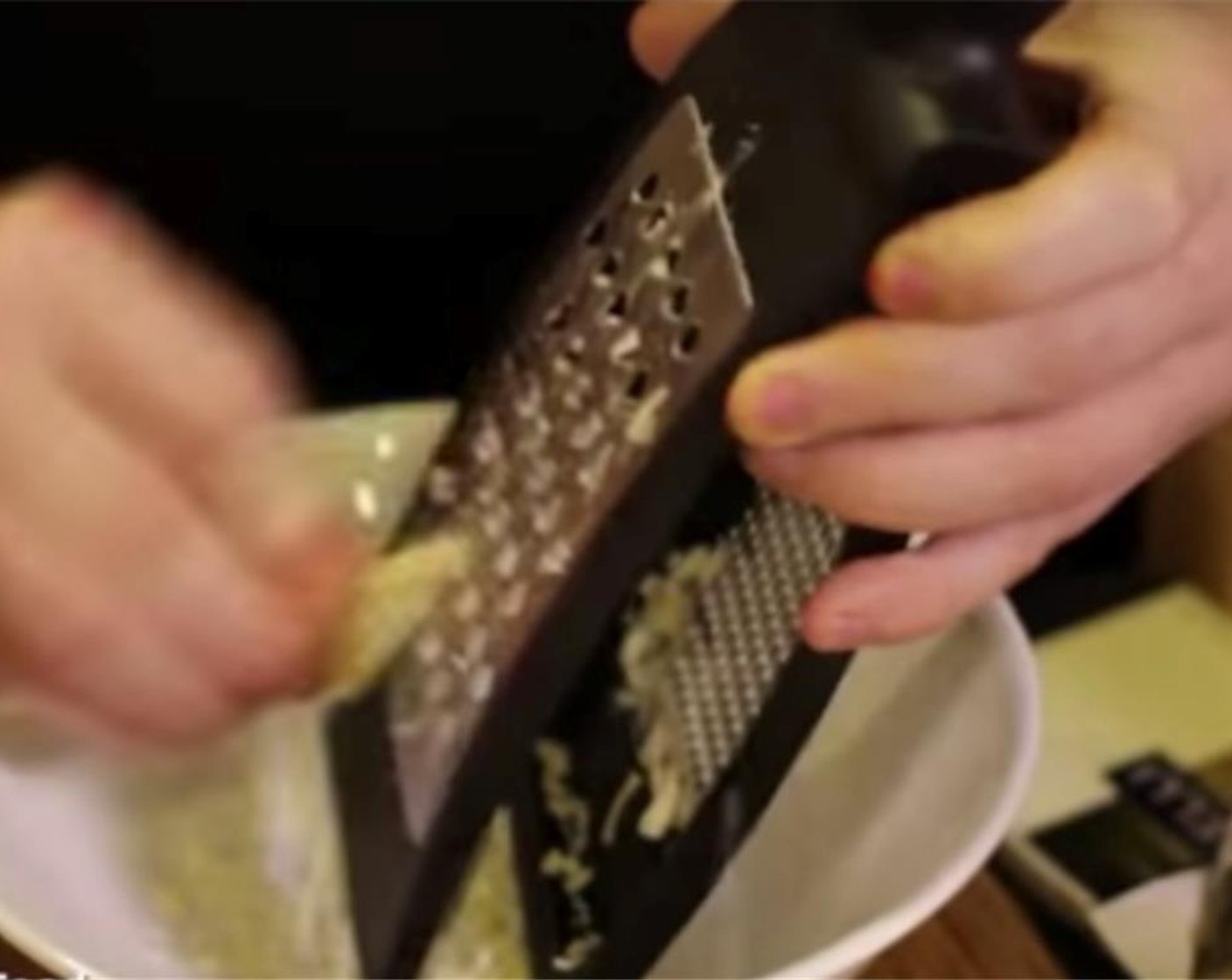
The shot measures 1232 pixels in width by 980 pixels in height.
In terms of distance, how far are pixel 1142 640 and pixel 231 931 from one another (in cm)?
37

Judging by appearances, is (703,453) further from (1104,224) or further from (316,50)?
(316,50)

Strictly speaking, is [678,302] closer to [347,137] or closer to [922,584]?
[922,584]

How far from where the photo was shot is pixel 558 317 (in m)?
0.63

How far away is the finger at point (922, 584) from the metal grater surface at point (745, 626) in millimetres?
20

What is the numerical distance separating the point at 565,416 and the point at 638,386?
39 mm

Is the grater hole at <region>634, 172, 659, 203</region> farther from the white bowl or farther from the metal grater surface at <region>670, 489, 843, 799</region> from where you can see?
the white bowl

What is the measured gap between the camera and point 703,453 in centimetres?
56

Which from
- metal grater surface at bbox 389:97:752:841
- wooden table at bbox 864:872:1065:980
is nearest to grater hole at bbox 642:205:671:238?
metal grater surface at bbox 389:97:752:841

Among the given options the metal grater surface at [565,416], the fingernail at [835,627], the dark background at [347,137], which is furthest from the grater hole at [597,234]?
the dark background at [347,137]

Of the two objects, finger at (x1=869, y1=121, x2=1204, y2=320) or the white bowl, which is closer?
finger at (x1=869, y1=121, x2=1204, y2=320)

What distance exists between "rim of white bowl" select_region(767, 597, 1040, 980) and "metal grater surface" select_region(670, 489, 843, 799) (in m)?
0.06

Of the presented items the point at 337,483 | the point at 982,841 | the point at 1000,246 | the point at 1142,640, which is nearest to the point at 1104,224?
the point at 1000,246

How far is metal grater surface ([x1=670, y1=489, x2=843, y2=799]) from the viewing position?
655 mm

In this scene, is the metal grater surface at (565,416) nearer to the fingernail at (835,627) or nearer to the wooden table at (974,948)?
the fingernail at (835,627)
